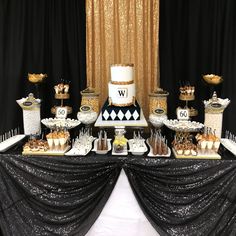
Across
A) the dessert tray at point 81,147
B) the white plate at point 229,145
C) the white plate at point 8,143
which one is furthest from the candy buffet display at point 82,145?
the white plate at point 229,145

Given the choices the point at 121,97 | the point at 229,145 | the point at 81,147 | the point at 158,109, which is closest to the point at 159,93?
the point at 158,109

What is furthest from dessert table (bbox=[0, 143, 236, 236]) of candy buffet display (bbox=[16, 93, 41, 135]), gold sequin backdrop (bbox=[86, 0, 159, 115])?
gold sequin backdrop (bbox=[86, 0, 159, 115])

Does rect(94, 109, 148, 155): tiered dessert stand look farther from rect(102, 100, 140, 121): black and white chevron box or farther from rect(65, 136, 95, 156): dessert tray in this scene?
rect(65, 136, 95, 156): dessert tray

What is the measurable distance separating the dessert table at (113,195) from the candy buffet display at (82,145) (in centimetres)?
5

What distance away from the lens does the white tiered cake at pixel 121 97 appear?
2062 mm

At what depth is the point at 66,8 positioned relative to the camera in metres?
2.53

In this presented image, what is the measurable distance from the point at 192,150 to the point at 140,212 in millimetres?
494

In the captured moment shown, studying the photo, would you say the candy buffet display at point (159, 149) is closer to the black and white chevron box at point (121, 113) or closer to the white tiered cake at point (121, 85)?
the black and white chevron box at point (121, 113)

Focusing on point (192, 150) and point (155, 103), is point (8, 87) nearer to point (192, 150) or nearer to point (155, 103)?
point (155, 103)

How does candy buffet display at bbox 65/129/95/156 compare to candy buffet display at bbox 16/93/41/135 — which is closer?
candy buffet display at bbox 65/129/95/156

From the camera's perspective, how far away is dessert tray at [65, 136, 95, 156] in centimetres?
195

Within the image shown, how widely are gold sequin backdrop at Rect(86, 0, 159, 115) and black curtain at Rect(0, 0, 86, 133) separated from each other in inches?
3.3

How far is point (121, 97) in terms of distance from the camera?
2.09 m

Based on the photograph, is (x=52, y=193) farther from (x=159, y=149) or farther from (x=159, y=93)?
(x=159, y=93)
